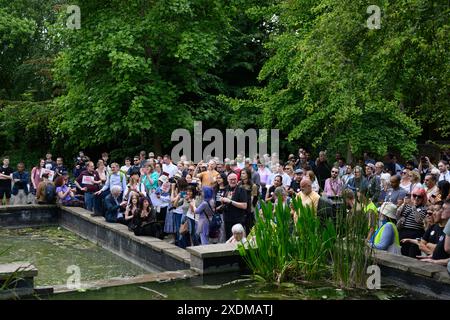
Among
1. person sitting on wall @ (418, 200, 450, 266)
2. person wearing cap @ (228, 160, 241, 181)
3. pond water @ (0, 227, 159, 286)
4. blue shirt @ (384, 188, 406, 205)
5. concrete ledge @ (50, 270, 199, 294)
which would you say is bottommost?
pond water @ (0, 227, 159, 286)

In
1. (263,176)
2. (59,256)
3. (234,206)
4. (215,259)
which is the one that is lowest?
(59,256)

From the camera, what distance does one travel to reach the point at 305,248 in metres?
Answer: 8.04

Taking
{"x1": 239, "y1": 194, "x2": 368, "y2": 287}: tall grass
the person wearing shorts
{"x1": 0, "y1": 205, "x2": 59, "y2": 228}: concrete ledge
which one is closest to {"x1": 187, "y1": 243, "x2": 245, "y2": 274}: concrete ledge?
{"x1": 239, "y1": 194, "x2": 368, "y2": 287}: tall grass

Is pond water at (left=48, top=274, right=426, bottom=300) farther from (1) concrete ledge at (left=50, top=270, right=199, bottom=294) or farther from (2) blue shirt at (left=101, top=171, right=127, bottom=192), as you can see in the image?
(2) blue shirt at (left=101, top=171, right=127, bottom=192)

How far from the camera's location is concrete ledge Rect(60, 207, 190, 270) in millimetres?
10422

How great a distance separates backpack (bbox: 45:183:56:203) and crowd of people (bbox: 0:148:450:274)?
3 cm

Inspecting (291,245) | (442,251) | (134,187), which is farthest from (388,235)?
(134,187)

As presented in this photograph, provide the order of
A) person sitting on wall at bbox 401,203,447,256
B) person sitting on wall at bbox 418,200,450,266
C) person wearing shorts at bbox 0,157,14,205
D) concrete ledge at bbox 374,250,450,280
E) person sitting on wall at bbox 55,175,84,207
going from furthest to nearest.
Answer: person wearing shorts at bbox 0,157,14,205 → person sitting on wall at bbox 55,175,84,207 → person sitting on wall at bbox 401,203,447,256 → person sitting on wall at bbox 418,200,450,266 → concrete ledge at bbox 374,250,450,280

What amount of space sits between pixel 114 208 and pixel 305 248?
6.95 meters

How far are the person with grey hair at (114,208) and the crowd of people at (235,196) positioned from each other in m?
0.02

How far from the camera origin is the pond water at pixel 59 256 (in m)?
11.6

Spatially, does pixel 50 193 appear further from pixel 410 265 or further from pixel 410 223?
pixel 410 265

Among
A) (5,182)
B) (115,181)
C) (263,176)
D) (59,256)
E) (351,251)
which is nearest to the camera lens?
(351,251)
